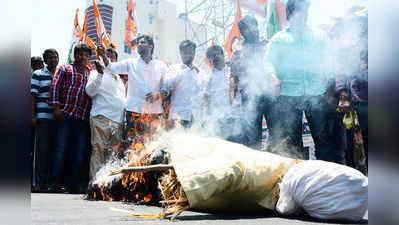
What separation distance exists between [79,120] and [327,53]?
3.02 metres

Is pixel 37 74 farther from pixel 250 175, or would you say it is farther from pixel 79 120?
pixel 250 175

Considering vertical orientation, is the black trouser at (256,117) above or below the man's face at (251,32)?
below

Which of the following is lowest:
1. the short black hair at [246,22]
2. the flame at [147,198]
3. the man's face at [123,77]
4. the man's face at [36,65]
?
the flame at [147,198]

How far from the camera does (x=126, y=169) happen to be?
298 cm

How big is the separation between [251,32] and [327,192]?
2575mm

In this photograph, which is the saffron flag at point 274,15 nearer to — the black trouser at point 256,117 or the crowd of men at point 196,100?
the crowd of men at point 196,100

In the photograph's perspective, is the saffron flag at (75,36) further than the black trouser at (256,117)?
Yes

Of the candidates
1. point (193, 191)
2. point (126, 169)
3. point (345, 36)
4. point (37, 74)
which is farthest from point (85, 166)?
point (345, 36)

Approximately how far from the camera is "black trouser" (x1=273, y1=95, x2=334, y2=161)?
13.0 feet

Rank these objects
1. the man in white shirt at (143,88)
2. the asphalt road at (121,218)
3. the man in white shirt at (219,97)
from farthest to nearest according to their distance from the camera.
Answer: the man in white shirt at (143,88)
the man in white shirt at (219,97)
the asphalt road at (121,218)

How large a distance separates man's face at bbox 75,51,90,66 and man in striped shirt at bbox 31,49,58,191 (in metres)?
0.44

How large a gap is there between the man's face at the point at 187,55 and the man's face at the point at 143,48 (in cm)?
44

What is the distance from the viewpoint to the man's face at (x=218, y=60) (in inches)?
199

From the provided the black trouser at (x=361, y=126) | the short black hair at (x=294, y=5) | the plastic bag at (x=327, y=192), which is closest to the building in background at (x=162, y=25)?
the short black hair at (x=294, y=5)
